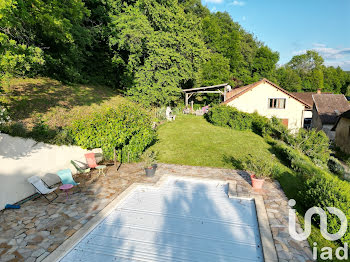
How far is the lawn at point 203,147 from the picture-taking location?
1216 cm

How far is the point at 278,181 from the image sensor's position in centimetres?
905

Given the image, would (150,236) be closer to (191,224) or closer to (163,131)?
(191,224)

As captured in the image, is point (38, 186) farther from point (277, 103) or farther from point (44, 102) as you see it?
point (277, 103)

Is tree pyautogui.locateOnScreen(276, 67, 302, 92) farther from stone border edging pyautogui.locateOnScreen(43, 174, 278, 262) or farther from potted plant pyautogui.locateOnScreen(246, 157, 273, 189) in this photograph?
stone border edging pyautogui.locateOnScreen(43, 174, 278, 262)

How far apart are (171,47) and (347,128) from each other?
22.3 meters

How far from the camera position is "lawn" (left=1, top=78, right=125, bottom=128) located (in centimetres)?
1121

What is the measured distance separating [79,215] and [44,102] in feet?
34.1

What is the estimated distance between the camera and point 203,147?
49.2 feet

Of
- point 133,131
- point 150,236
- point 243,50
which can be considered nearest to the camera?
point 150,236

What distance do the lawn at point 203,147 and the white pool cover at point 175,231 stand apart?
3702 mm

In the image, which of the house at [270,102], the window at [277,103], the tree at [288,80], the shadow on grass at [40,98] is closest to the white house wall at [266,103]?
the house at [270,102]

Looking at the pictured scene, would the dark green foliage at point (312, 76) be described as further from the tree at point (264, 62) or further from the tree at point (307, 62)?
the tree at point (264, 62)

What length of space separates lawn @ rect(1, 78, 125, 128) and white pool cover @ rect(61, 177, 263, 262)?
654 cm

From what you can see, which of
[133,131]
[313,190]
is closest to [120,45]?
[133,131]
